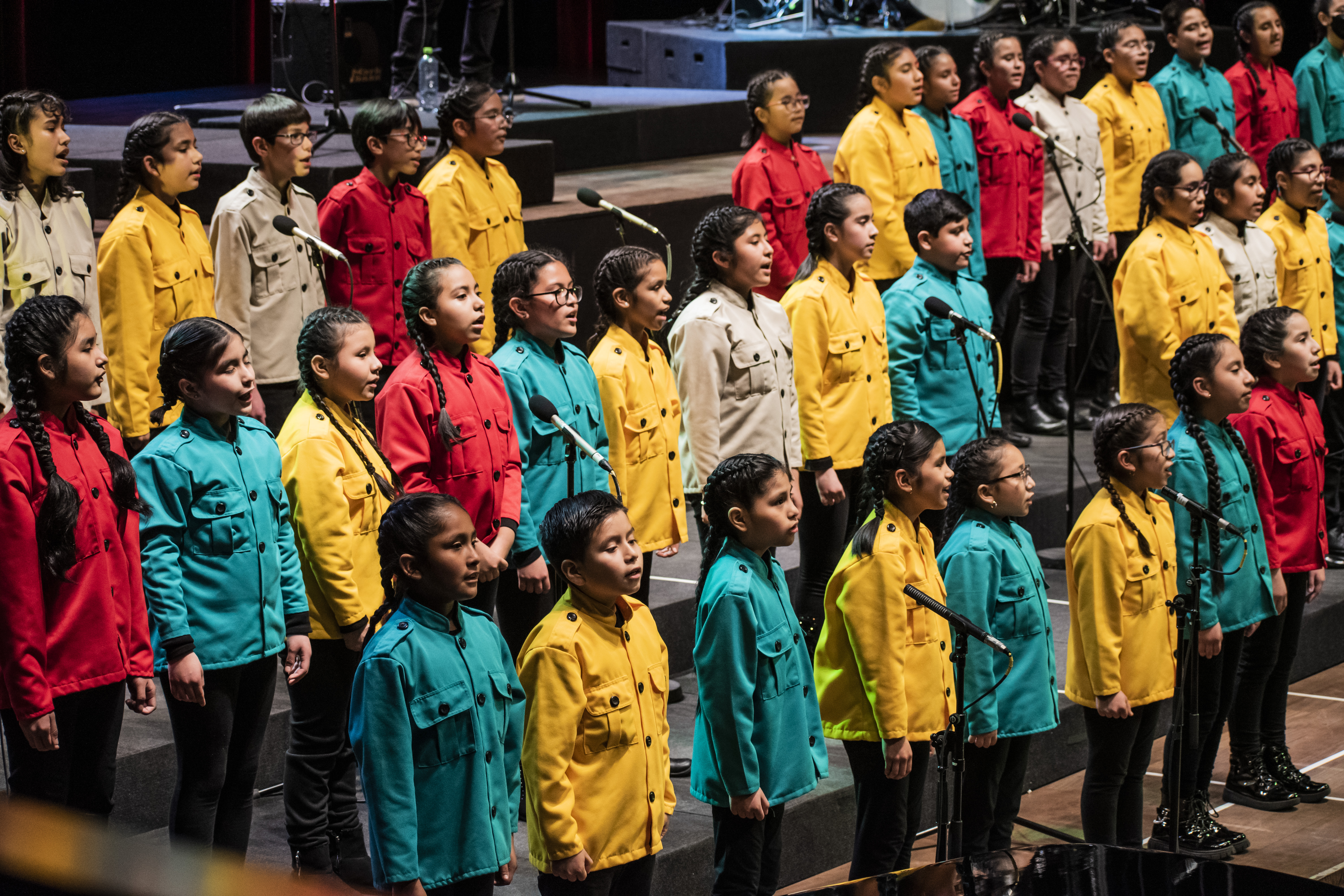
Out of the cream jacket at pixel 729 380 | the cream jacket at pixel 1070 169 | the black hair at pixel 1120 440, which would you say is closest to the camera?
the black hair at pixel 1120 440

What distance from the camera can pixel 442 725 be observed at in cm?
234

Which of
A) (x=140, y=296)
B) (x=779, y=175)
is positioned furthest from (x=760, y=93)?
(x=140, y=296)

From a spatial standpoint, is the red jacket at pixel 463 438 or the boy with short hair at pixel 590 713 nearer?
the boy with short hair at pixel 590 713

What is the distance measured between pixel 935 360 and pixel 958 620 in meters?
1.44

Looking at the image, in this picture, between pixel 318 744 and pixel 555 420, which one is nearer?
pixel 555 420

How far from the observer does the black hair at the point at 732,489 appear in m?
2.78

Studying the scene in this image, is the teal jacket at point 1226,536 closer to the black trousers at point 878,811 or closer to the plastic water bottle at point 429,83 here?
the black trousers at point 878,811

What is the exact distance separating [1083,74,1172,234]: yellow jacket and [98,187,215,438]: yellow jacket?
133 inches

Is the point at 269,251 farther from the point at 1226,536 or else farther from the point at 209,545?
the point at 1226,536

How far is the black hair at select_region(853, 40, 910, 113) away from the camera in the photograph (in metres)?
5.08

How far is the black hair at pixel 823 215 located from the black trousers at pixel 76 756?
201cm

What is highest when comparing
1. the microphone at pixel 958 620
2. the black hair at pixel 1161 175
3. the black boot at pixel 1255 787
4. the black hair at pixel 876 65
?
the black hair at pixel 876 65

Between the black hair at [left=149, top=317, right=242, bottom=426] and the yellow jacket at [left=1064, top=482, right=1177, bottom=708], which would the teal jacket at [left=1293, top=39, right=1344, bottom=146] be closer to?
the yellow jacket at [left=1064, top=482, right=1177, bottom=708]

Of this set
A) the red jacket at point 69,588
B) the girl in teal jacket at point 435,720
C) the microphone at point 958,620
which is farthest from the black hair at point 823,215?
the red jacket at point 69,588
